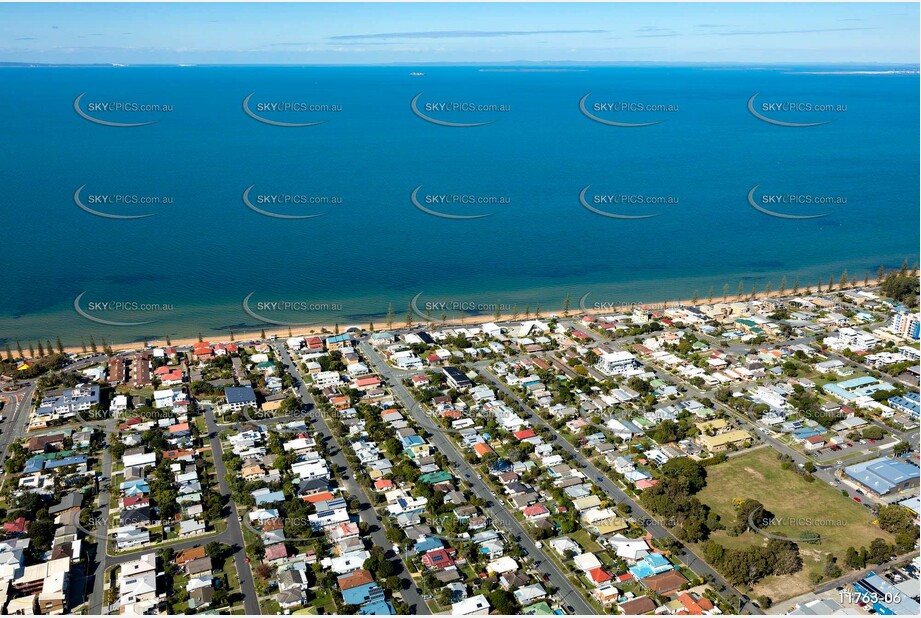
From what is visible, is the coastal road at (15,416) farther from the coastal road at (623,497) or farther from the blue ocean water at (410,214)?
the coastal road at (623,497)

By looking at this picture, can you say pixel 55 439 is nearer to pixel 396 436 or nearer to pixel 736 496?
pixel 396 436

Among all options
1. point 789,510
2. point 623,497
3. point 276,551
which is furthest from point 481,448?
point 789,510

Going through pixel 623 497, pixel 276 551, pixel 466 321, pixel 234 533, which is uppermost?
pixel 466 321

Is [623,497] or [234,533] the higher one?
[234,533]

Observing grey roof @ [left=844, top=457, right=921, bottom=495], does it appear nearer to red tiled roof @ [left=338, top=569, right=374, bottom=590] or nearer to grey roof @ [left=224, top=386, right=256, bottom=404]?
red tiled roof @ [left=338, top=569, right=374, bottom=590]

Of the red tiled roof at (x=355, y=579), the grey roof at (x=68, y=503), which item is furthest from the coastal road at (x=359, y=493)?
the grey roof at (x=68, y=503)

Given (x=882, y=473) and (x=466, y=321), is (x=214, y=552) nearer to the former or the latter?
(x=882, y=473)

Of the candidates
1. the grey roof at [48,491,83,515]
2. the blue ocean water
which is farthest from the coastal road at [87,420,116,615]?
the blue ocean water
